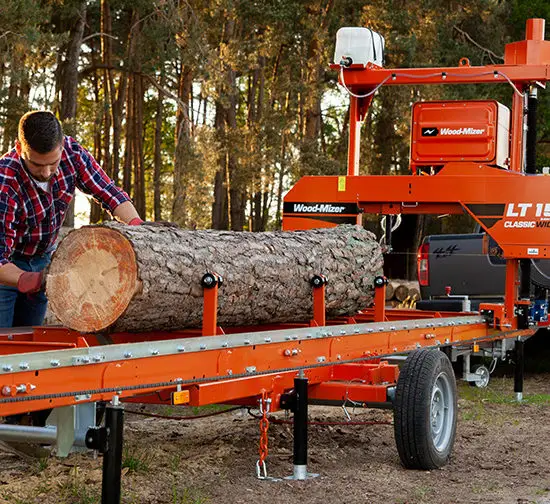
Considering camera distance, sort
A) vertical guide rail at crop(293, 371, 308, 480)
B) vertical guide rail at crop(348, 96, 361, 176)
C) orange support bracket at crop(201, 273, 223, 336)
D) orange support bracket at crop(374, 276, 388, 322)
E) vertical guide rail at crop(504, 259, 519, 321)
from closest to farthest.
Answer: orange support bracket at crop(201, 273, 223, 336) < vertical guide rail at crop(293, 371, 308, 480) < orange support bracket at crop(374, 276, 388, 322) < vertical guide rail at crop(504, 259, 519, 321) < vertical guide rail at crop(348, 96, 361, 176)

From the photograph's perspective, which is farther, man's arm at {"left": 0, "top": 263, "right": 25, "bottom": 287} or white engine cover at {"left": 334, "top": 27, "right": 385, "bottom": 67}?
white engine cover at {"left": 334, "top": 27, "right": 385, "bottom": 67}

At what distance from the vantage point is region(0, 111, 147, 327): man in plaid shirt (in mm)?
5520

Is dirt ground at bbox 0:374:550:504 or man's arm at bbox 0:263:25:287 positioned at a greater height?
Result: man's arm at bbox 0:263:25:287

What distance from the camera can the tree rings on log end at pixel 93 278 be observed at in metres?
5.39

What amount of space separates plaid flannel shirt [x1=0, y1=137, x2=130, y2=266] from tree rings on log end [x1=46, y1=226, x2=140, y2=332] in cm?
44

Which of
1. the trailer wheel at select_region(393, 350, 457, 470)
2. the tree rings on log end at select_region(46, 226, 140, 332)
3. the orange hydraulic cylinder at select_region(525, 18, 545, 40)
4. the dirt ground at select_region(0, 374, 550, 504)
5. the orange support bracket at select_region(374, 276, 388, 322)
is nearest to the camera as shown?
the tree rings on log end at select_region(46, 226, 140, 332)

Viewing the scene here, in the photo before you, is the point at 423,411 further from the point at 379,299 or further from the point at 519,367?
the point at 519,367

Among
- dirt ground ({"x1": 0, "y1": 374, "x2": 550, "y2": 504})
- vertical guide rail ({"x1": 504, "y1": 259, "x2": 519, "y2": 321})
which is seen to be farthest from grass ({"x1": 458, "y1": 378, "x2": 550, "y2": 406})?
vertical guide rail ({"x1": 504, "y1": 259, "x2": 519, "y2": 321})

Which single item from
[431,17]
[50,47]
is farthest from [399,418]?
[431,17]

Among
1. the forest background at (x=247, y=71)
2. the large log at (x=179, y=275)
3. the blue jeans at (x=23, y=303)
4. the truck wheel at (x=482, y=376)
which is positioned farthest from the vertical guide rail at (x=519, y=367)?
the forest background at (x=247, y=71)

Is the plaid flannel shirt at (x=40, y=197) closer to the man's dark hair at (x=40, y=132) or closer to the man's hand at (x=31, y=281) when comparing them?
the man's hand at (x=31, y=281)

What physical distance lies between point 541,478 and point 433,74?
451cm

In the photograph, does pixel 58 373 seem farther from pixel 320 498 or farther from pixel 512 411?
pixel 512 411

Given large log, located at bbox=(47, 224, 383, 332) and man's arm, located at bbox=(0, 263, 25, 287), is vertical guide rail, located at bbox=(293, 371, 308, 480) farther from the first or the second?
man's arm, located at bbox=(0, 263, 25, 287)
